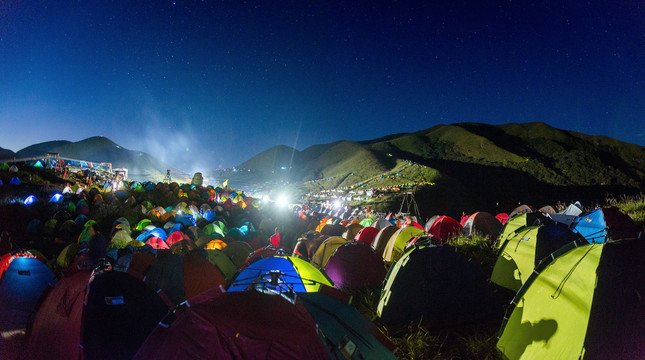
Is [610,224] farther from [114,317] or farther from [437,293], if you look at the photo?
[114,317]

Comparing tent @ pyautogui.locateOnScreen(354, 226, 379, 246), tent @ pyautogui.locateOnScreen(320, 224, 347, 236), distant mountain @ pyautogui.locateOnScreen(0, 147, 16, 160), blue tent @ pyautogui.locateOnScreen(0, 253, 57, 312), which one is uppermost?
distant mountain @ pyautogui.locateOnScreen(0, 147, 16, 160)

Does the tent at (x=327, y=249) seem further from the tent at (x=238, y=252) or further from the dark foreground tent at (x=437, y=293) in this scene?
the dark foreground tent at (x=437, y=293)

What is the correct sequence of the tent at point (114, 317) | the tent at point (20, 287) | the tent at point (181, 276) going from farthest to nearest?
the tent at point (181, 276)
the tent at point (20, 287)
the tent at point (114, 317)

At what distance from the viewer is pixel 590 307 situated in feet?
10.3

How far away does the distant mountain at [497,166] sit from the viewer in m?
59.0

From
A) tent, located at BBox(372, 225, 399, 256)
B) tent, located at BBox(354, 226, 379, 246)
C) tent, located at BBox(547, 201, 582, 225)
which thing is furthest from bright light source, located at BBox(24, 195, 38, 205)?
tent, located at BBox(547, 201, 582, 225)

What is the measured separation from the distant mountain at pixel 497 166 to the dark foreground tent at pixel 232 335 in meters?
48.5

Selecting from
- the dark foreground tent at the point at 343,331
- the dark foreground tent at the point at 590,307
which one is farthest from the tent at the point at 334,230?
the dark foreground tent at the point at 343,331

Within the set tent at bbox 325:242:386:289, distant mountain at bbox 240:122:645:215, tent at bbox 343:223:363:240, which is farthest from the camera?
distant mountain at bbox 240:122:645:215

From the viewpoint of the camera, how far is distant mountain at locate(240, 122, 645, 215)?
193ft

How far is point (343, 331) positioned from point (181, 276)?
15.4ft

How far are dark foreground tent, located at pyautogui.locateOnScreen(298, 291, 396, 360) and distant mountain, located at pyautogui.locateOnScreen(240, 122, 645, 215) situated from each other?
4751 cm

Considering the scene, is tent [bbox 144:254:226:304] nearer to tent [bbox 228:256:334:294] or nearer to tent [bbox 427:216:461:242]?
tent [bbox 228:256:334:294]

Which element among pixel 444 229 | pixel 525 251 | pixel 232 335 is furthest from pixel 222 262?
pixel 444 229
